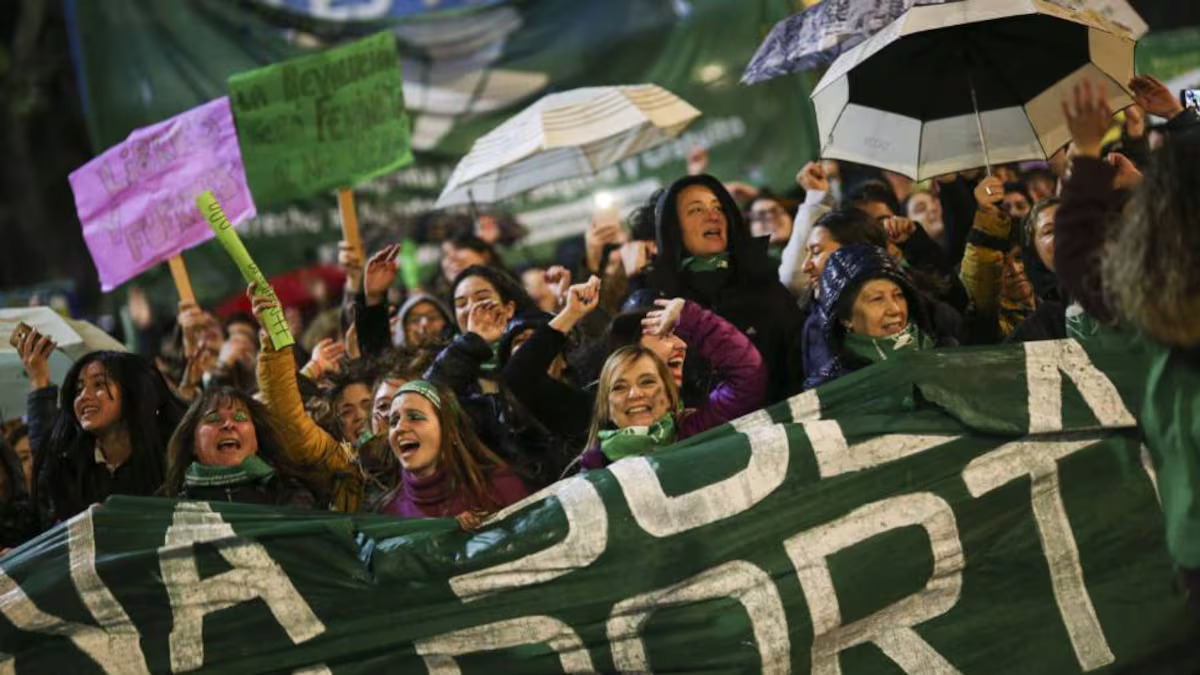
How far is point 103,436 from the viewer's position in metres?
7.13

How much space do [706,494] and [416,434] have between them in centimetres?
112

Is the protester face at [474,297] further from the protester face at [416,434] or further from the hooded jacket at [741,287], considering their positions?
the protester face at [416,434]

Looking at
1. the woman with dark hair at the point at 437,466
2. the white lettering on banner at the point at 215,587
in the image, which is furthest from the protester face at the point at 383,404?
the white lettering on banner at the point at 215,587

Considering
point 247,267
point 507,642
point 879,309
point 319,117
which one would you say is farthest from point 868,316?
point 319,117

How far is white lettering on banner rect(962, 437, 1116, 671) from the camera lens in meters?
5.54

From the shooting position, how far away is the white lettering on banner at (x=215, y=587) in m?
5.59

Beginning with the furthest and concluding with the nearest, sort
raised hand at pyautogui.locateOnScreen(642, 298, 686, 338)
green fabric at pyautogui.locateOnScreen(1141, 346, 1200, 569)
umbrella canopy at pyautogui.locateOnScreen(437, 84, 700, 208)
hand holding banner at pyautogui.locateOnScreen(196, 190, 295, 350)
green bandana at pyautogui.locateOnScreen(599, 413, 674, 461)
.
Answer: umbrella canopy at pyautogui.locateOnScreen(437, 84, 700, 208) → hand holding banner at pyautogui.locateOnScreen(196, 190, 295, 350) → raised hand at pyautogui.locateOnScreen(642, 298, 686, 338) → green bandana at pyautogui.locateOnScreen(599, 413, 674, 461) → green fabric at pyautogui.locateOnScreen(1141, 346, 1200, 569)

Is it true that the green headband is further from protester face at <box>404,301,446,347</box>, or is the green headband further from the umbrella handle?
the umbrella handle

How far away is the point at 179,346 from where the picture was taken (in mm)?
9852

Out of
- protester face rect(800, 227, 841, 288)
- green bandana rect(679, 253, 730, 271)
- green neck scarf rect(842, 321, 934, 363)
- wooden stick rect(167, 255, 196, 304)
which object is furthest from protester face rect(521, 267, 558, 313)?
green neck scarf rect(842, 321, 934, 363)

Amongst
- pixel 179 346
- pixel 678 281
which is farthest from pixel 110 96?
pixel 678 281

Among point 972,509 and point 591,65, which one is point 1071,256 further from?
point 591,65

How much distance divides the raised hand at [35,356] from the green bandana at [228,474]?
1.39 meters

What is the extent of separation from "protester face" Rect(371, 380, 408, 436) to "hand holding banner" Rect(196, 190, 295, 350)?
1.17 ft
